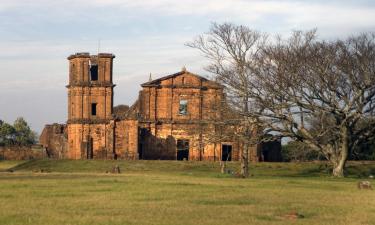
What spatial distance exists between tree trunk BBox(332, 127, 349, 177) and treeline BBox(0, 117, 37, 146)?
52.6 meters

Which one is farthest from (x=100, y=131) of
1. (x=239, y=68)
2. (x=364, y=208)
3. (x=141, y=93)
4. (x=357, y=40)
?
(x=364, y=208)

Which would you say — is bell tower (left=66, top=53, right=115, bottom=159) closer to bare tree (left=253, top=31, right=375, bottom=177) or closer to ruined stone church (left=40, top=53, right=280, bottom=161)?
ruined stone church (left=40, top=53, right=280, bottom=161)

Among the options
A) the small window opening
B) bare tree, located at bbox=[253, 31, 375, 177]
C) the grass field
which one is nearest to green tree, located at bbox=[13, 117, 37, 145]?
the small window opening

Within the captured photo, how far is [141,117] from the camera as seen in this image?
69.2 m

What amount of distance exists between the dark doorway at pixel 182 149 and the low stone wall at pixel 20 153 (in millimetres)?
14210

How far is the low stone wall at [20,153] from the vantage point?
246 feet

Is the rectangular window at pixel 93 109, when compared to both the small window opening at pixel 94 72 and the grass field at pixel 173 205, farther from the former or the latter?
the grass field at pixel 173 205

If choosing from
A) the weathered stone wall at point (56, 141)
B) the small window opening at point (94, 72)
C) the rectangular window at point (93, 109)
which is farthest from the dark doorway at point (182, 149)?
the weathered stone wall at point (56, 141)

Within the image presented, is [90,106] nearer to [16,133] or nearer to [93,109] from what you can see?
[93,109]

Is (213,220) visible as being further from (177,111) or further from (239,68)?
(177,111)

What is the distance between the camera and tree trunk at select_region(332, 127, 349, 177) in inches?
1731

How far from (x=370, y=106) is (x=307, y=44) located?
16.8ft

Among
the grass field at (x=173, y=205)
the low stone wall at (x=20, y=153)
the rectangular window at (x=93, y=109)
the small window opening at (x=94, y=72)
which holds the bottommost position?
the grass field at (x=173, y=205)

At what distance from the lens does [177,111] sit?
230 feet
